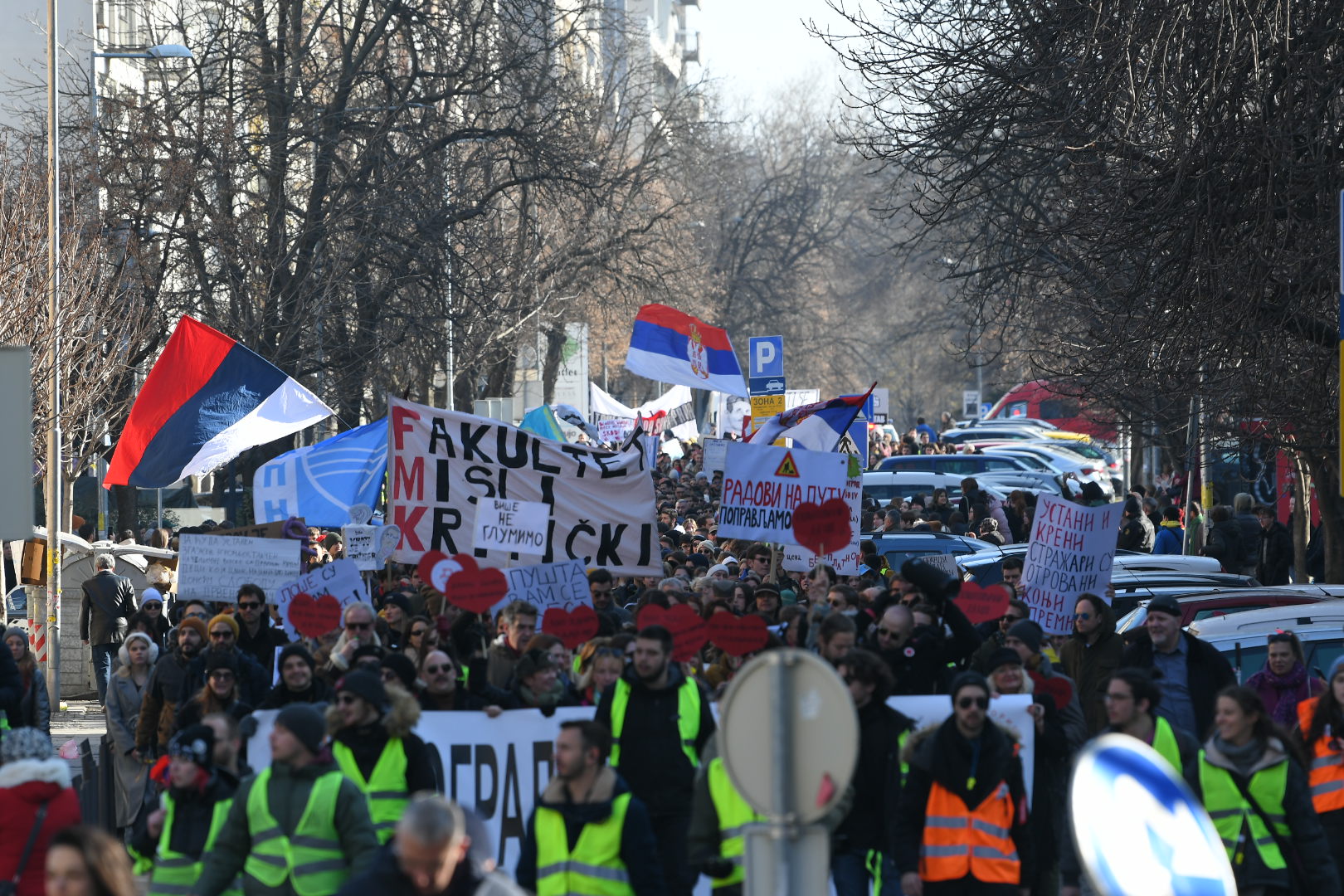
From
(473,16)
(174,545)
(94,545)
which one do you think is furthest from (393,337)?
(94,545)

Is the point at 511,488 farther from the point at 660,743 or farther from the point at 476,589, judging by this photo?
the point at 660,743

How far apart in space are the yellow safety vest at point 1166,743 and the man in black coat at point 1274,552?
12.0 m

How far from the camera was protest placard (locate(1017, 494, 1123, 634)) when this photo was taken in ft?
41.2

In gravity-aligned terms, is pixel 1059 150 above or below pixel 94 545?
above

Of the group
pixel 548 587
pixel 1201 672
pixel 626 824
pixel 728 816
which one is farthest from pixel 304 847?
pixel 548 587

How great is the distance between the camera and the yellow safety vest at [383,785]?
732 cm

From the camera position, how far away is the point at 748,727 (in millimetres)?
5234

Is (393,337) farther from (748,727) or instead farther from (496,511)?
(748,727)

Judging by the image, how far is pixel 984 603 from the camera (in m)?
11.3

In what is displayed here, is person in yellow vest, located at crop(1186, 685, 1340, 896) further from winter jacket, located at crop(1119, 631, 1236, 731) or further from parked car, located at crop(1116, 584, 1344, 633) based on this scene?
parked car, located at crop(1116, 584, 1344, 633)

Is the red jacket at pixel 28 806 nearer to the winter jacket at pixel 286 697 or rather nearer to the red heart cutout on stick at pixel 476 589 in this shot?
the winter jacket at pixel 286 697

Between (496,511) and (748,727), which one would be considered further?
(496,511)

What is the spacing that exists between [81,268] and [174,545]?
3.41 metres

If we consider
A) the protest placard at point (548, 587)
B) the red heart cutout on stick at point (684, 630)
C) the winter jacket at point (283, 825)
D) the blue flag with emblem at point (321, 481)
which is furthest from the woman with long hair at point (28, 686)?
the blue flag with emblem at point (321, 481)
